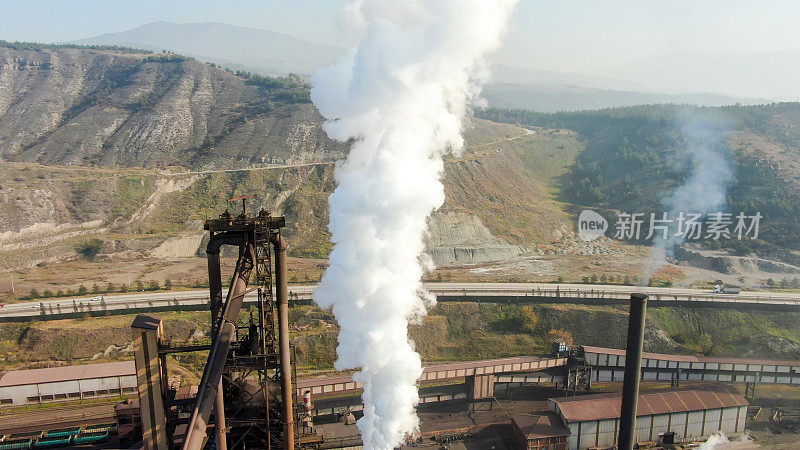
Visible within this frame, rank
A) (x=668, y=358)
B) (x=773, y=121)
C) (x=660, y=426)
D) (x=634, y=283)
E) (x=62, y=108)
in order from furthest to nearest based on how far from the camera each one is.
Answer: (x=62, y=108) < (x=773, y=121) < (x=634, y=283) < (x=668, y=358) < (x=660, y=426)

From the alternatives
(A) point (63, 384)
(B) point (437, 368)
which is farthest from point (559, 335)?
(A) point (63, 384)

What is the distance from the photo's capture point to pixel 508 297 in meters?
73.7

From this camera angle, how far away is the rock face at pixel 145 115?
129125 mm

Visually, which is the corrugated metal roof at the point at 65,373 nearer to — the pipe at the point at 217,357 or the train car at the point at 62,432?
the train car at the point at 62,432

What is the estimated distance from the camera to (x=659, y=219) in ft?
380

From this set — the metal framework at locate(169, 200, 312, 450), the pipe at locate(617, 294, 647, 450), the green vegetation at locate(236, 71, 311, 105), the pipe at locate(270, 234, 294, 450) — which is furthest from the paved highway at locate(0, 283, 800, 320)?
the green vegetation at locate(236, 71, 311, 105)

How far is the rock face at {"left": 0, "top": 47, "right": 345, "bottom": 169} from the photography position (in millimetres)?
129125

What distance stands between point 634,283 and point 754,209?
4644 cm

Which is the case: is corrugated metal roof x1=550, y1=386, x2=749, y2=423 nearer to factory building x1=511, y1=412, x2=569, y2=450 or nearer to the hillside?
factory building x1=511, y1=412, x2=569, y2=450

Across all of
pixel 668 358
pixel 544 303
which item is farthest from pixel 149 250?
pixel 668 358

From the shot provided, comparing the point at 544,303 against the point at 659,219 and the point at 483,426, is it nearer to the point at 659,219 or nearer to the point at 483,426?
the point at 483,426

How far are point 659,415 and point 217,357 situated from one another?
39422 mm

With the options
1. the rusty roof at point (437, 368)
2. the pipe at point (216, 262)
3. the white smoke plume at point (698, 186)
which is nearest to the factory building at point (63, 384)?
the rusty roof at point (437, 368)

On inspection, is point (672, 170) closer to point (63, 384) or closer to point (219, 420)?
point (219, 420)
